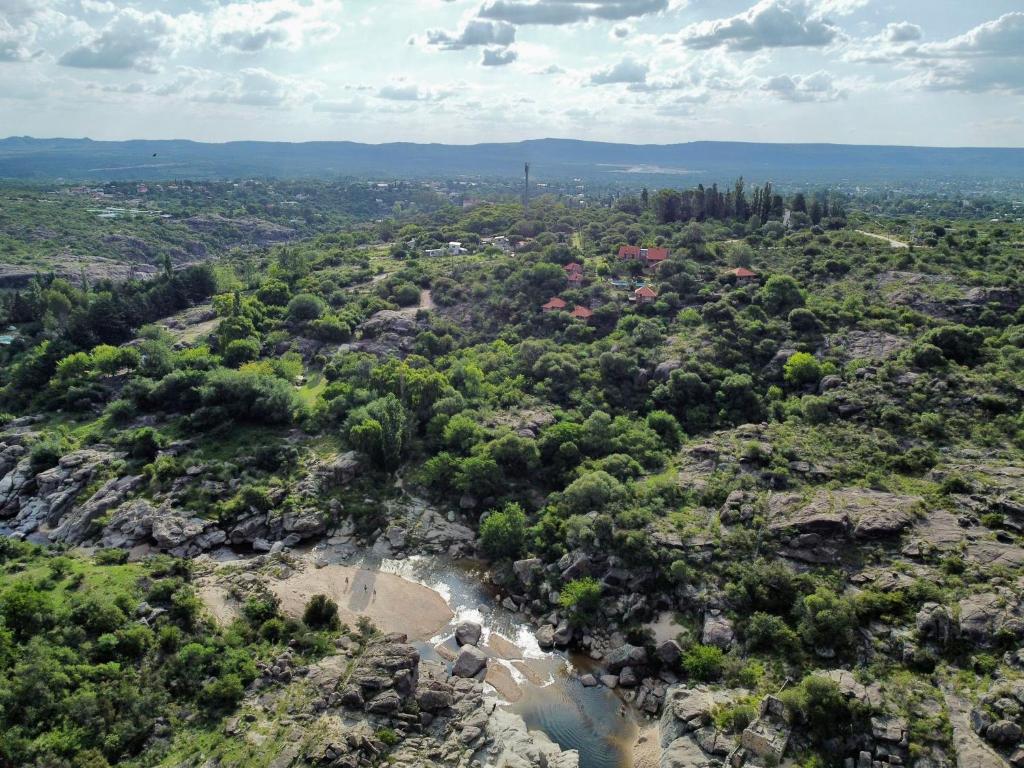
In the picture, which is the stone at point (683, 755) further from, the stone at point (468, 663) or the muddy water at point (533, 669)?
the stone at point (468, 663)

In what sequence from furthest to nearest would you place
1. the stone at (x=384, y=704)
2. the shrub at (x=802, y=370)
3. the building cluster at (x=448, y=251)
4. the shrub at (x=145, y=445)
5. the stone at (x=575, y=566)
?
the building cluster at (x=448, y=251) → the shrub at (x=802, y=370) → the shrub at (x=145, y=445) → the stone at (x=575, y=566) → the stone at (x=384, y=704)

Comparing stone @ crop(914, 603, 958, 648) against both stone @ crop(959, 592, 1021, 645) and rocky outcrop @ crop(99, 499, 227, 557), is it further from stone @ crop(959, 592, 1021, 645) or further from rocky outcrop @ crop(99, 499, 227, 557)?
rocky outcrop @ crop(99, 499, 227, 557)

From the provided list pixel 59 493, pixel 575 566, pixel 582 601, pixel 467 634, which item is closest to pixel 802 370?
pixel 575 566

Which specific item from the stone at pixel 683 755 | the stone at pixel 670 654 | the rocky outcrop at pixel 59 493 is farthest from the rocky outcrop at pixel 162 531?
the stone at pixel 683 755

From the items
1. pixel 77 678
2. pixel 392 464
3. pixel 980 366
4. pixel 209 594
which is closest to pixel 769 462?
pixel 980 366

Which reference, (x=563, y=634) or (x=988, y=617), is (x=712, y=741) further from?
(x=988, y=617)

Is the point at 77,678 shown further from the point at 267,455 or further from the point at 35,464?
the point at 35,464

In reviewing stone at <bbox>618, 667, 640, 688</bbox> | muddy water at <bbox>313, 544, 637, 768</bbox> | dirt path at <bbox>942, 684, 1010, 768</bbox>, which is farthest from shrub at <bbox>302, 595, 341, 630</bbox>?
dirt path at <bbox>942, 684, 1010, 768</bbox>
